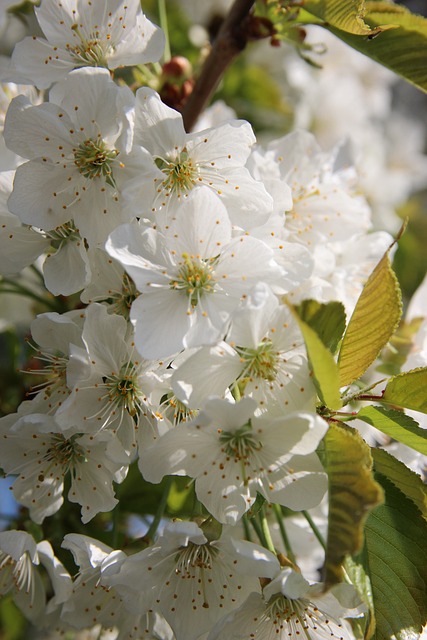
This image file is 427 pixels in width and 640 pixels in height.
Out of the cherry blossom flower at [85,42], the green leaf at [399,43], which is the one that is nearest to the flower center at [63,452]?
the cherry blossom flower at [85,42]

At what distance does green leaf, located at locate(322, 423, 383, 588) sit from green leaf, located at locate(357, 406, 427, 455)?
0.10m

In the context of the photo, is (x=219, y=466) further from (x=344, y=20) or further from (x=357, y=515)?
(x=344, y=20)

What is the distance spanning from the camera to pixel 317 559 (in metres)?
1.43

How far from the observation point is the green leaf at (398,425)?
870 millimetres

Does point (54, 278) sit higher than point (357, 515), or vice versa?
point (357, 515)

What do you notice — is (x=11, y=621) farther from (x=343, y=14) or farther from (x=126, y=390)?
(x=343, y=14)

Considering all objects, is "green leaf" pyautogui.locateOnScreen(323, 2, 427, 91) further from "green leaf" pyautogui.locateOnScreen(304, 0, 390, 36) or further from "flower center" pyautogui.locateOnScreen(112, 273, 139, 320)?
"flower center" pyautogui.locateOnScreen(112, 273, 139, 320)

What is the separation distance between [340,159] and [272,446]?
0.77 m

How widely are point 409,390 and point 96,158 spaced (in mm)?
538

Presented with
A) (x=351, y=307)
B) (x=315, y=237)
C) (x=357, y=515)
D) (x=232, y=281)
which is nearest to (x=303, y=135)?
(x=315, y=237)

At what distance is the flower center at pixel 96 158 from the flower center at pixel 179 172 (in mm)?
71

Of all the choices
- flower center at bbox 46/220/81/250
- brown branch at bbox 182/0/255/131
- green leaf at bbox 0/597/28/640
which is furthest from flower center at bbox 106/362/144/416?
green leaf at bbox 0/597/28/640

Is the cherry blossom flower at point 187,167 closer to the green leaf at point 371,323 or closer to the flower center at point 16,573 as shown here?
the green leaf at point 371,323

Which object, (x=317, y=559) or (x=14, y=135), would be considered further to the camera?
(x=317, y=559)
